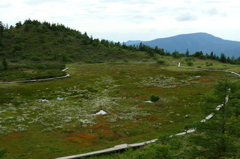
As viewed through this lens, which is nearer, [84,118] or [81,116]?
[84,118]

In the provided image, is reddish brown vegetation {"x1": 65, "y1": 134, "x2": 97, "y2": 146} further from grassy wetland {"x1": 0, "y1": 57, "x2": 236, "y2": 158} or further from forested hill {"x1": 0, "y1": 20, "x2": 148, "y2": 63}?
forested hill {"x1": 0, "y1": 20, "x2": 148, "y2": 63}

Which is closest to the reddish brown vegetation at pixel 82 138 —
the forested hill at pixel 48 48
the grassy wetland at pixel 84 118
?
the grassy wetland at pixel 84 118

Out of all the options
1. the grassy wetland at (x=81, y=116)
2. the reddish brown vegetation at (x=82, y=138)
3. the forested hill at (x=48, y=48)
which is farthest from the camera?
the forested hill at (x=48, y=48)

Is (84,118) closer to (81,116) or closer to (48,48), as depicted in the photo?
(81,116)

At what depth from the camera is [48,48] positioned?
16400 cm

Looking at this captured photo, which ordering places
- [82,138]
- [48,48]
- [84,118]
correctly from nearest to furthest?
[82,138], [84,118], [48,48]

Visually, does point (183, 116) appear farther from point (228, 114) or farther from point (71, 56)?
point (71, 56)

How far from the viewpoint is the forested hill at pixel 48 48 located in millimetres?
147375

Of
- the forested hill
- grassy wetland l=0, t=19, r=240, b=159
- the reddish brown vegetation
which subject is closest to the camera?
grassy wetland l=0, t=19, r=240, b=159

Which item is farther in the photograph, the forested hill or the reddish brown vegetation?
the forested hill

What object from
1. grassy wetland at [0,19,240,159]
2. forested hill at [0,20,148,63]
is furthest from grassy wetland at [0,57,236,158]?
forested hill at [0,20,148,63]

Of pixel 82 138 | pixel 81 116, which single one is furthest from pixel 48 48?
pixel 82 138

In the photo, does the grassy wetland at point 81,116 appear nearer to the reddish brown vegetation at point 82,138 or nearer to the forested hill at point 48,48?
the reddish brown vegetation at point 82,138

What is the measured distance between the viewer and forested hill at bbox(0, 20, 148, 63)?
147 meters
